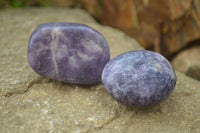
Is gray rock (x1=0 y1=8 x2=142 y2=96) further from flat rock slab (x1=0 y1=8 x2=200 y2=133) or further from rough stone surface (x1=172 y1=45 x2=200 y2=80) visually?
rough stone surface (x1=172 y1=45 x2=200 y2=80)

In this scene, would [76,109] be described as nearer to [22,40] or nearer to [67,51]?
[67,51]

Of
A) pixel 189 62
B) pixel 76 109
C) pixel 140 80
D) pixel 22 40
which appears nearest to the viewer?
pixel 140 80

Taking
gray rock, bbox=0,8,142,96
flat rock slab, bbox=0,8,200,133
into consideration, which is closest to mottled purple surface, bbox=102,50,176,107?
flat rock slab, bbox=0,8,200,133

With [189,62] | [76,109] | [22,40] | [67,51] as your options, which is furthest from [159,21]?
[76,109]

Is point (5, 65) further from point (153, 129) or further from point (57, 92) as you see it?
point (153, 129)

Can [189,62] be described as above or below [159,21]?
below

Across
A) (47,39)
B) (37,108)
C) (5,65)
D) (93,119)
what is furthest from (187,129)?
(5,65)

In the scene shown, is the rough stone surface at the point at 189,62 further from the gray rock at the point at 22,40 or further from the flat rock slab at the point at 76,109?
the flat rock slab at the point at 76,109
